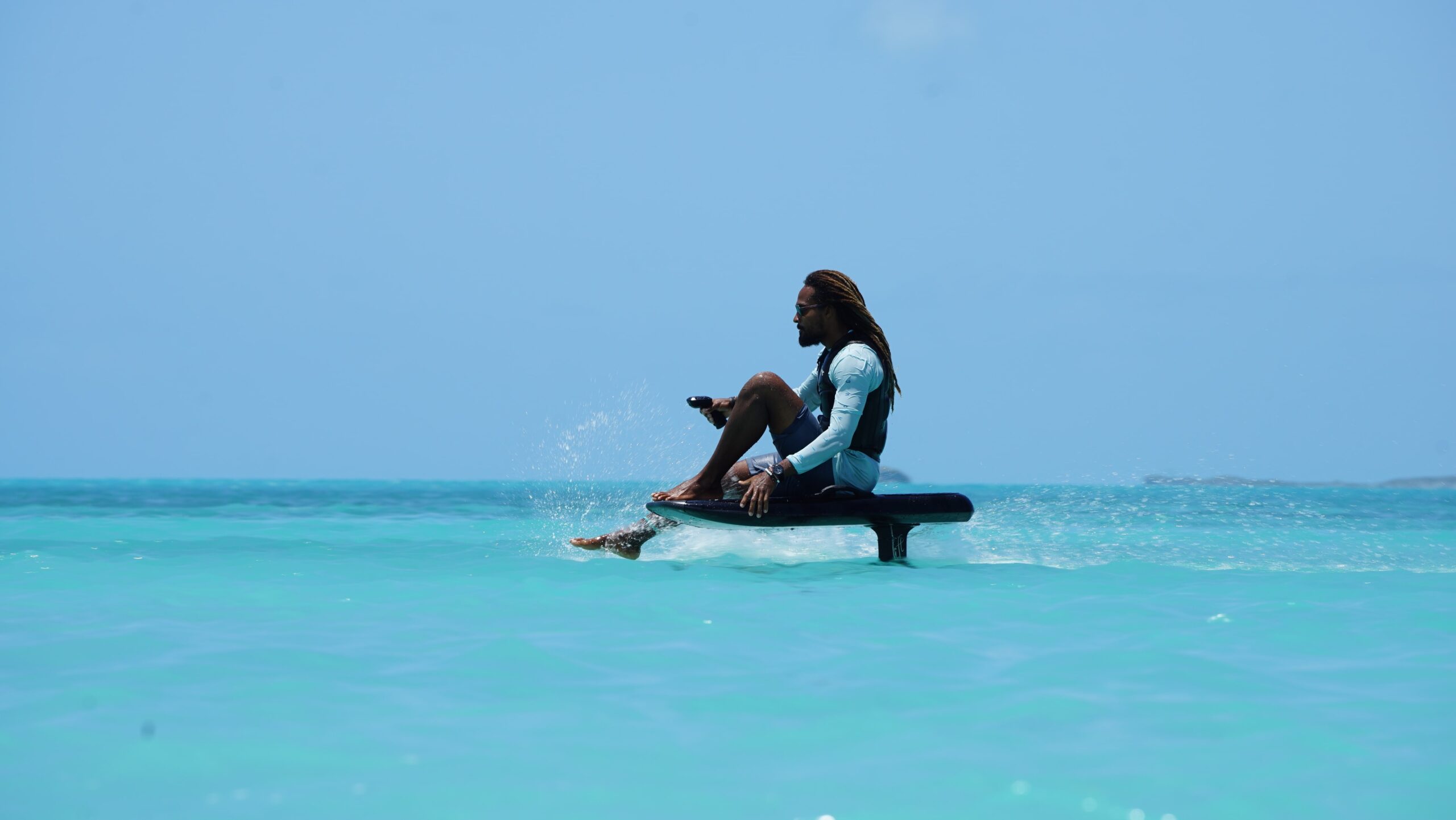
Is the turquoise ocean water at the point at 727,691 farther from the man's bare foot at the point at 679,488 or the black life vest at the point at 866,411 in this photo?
the black life vest at the point at 866,411

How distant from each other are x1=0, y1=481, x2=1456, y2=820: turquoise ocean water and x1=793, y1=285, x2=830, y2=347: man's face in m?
1.48

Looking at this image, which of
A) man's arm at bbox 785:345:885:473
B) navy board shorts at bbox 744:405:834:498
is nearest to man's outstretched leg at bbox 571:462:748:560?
navy board shorts at bbox 744:405:834:498

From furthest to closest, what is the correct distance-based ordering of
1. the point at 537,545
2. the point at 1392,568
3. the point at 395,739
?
the point at 537,545 < the point at 1392,568 < the point at 395,739

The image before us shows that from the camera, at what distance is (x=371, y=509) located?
2077 centimetres

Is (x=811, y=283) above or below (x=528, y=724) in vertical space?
above

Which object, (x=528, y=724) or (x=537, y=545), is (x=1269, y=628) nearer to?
(x=528, y=724)

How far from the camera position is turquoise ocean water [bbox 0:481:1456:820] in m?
2.61

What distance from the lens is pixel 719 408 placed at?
7.22m

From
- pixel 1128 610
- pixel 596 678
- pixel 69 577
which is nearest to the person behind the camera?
pixel 596 678

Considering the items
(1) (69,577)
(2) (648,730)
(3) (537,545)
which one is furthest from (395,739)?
(3) (537,545)

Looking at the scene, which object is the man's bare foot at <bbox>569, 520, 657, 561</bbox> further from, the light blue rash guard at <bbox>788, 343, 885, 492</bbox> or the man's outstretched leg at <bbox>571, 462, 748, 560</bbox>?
the light blue rash guard at <bbox>788, 343, 885, 492</bbox>

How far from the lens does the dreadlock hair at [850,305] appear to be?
6680mm

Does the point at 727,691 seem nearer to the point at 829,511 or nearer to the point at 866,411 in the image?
the point at 829,511

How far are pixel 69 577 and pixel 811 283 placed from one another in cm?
497
